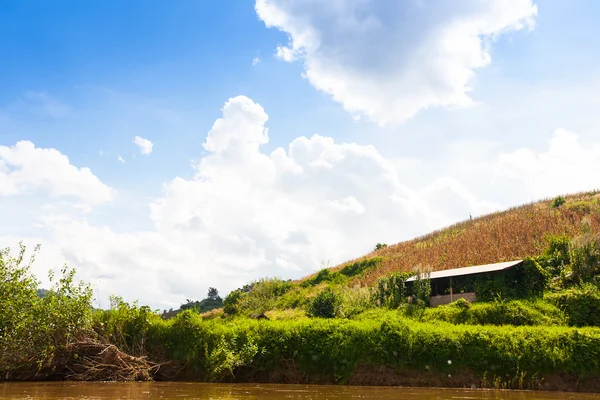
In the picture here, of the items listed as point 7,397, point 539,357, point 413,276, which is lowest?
point 7,397

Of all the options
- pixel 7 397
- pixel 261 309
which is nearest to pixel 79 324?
pixel 7 397

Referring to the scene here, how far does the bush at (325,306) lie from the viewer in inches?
1135

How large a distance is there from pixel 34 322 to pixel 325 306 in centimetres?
1585

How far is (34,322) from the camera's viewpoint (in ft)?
66.5

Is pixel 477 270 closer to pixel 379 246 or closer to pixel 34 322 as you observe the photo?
pixel 34 322

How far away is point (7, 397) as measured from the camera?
549 inches

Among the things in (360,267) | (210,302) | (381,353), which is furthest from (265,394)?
(210,302)

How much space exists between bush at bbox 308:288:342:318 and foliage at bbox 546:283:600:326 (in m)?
12.1

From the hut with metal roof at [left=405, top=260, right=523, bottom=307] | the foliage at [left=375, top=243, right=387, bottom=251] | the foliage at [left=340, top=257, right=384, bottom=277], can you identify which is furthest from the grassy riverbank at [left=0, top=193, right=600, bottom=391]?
the foliage at [left=375, top=243, right=387, bottom=251]

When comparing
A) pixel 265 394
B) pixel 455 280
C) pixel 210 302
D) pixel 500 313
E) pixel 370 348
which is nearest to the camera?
pixel 265 394

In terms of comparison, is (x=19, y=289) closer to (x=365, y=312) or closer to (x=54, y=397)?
(x=54, y=397)

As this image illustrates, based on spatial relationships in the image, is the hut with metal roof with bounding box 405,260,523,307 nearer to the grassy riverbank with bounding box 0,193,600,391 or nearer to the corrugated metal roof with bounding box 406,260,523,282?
the corrugated metal roof with bounding box 406,260,523,282

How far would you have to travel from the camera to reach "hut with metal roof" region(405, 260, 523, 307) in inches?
1075

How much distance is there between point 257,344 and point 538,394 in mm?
11471
